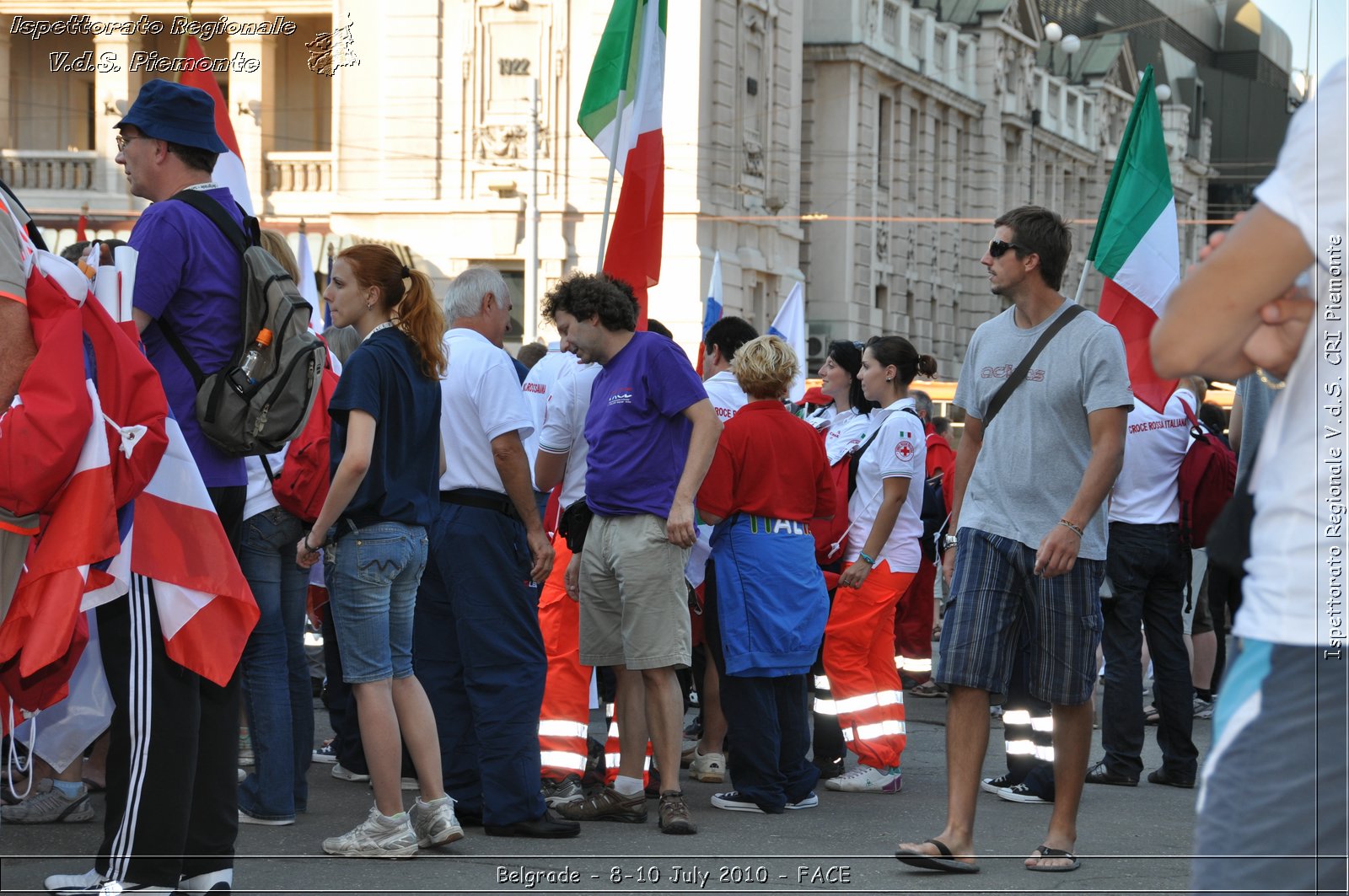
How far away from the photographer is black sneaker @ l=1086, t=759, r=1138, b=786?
303 inches

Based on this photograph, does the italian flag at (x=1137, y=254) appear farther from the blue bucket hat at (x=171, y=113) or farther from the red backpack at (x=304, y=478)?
the blue bucket hat at (x=171, y=113)

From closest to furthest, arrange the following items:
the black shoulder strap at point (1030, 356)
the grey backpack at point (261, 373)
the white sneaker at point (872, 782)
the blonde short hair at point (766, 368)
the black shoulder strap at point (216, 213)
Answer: the grey backpack at point (261, 373) < the black shoulder strap at point (216, 213) < the black shoulder strap at point (1030, 356) < the blonde short hair at point (766, 368) < the white sneaker at point (872, 782)

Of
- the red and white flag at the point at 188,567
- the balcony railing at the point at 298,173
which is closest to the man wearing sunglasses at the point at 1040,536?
the red and white flag at the point at 188,567

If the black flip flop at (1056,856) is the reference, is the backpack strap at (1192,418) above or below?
above

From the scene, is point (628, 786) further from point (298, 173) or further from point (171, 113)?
point (298, 173)

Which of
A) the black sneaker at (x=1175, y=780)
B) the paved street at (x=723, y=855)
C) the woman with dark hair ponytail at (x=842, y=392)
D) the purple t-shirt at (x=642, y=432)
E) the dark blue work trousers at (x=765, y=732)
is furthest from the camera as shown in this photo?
the woman with dark hair ponytail at (x=842, y=392)

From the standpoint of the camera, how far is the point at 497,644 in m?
6.20

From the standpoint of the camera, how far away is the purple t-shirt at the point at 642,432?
20.9 feet

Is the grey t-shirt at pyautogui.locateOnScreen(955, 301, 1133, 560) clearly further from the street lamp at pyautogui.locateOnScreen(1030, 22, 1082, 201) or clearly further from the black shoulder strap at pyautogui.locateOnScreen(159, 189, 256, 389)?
the street lamp at pyautogui.locateOnScreen(1030, 22, 1082, 201)

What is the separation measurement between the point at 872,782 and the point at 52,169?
27.9m

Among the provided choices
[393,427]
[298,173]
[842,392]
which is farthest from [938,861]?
[298,173]

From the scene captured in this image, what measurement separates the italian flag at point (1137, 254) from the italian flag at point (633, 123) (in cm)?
218

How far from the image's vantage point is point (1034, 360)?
5.75 m

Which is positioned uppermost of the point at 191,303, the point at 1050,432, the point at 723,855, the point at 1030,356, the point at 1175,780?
the point at 191,303
